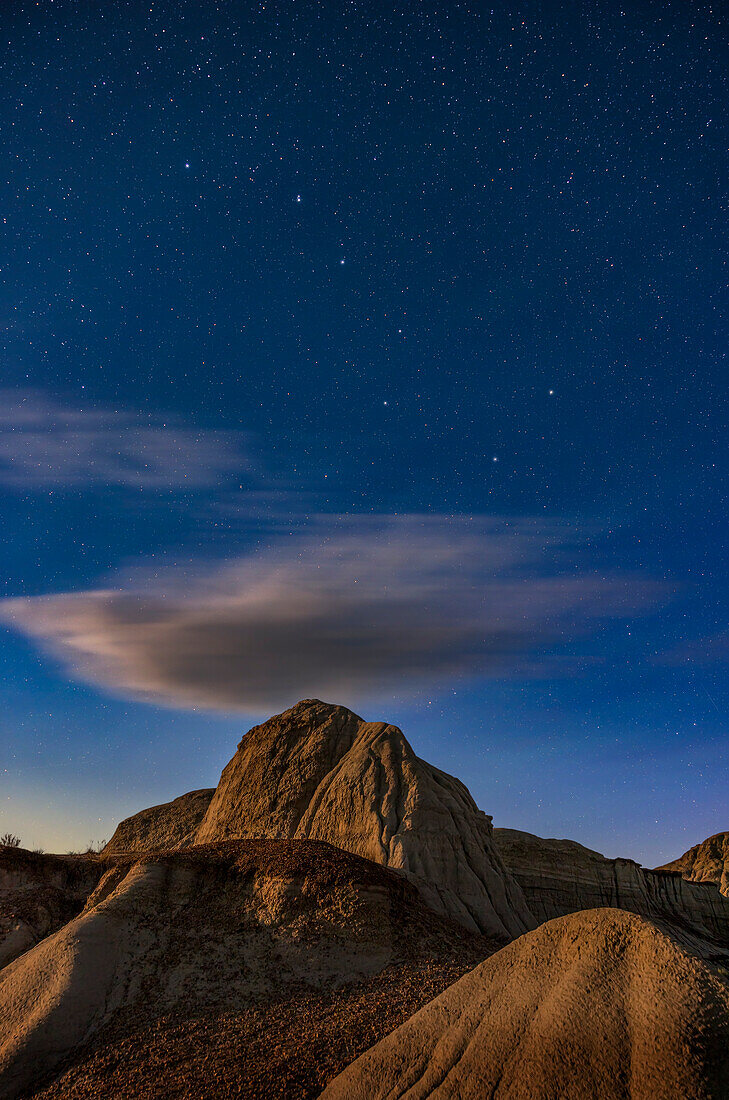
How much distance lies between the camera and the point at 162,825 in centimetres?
4062

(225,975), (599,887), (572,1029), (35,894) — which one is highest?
(572,1029)

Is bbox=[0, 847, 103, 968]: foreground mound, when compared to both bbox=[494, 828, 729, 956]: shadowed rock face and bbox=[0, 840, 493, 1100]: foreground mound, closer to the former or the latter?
bbox=[0, 840, 493, 1100]: foreground mound

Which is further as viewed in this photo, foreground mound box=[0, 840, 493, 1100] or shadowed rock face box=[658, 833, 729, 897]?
shadowed rock face box=[658, 833, 729, 897]

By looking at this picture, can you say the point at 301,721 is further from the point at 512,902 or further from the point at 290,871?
the point at 290,871

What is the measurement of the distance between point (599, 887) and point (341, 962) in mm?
26273

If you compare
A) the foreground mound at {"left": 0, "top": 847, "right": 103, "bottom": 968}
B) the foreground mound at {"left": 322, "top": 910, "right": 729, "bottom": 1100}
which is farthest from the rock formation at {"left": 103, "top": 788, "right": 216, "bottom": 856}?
the foreground mound at {"left": 322, "top": 910, "right": 729, "bottom": 1100}

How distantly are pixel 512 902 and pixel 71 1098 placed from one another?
61.3 ft

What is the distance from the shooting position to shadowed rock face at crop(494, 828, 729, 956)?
34469 millimetres

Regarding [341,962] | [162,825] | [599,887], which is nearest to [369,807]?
[341,962]

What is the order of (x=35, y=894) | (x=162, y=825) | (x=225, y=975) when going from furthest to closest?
(x=162, y=825) → (x=35, y=894) → (x=225, y=975)

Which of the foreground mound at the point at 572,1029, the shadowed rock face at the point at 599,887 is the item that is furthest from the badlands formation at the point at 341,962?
the shadowed rock face at the point at 599,887

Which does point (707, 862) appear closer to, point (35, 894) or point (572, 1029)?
point (35, 894)

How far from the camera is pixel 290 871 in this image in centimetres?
1841

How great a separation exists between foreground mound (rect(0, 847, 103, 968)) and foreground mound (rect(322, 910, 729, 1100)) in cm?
1556
